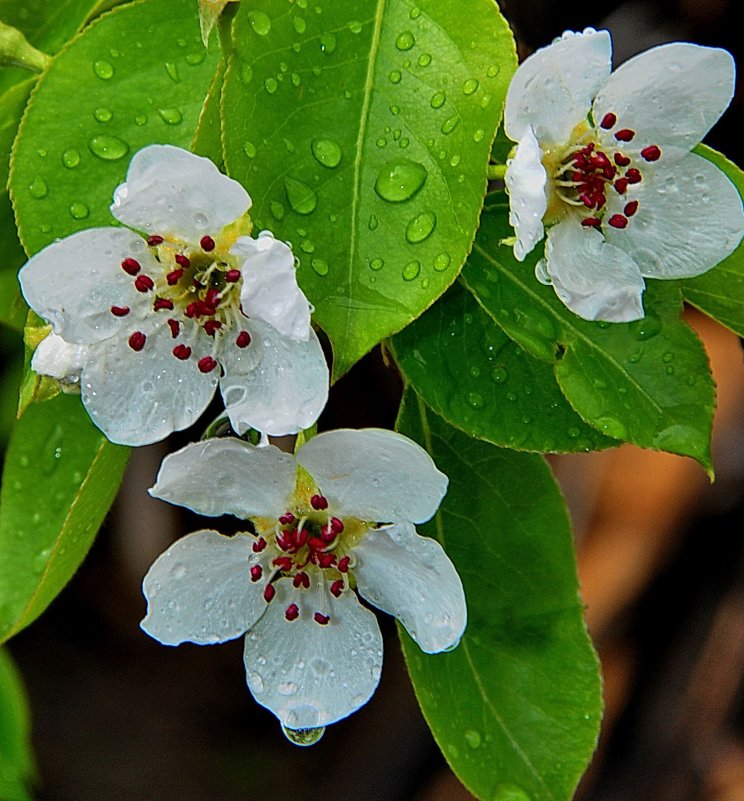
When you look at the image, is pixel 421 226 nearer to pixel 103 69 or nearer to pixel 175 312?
pixel 175 312

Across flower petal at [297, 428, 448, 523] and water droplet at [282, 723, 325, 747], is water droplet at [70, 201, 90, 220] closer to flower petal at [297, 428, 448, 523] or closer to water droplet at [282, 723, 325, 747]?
flower petal at [297, 428, 448, 523]

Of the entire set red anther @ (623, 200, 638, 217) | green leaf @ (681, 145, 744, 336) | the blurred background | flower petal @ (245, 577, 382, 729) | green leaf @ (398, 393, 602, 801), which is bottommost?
the blurred background

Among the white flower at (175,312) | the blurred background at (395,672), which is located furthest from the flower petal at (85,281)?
the blurred background at (395,672)

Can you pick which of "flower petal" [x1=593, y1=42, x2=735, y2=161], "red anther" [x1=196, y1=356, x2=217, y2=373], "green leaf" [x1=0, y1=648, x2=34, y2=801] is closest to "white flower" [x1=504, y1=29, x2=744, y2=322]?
"flower petal" [x1=593, y1=42, x2=735, y2=161]

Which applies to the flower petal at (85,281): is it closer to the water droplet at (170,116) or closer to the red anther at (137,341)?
the red anther at (137,341)

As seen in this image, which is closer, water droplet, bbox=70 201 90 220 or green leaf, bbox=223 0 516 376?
green leaf, bbox=223 0 516 376

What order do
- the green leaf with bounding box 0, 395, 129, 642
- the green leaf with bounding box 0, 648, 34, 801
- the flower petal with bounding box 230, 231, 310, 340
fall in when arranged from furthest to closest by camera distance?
→ the green leaf with bounding box 0, 648, 34, 801 → the green leaf with bounding box 0, 395, 129, 642 → the flower petal with bounding box 230, 231, 310, 340
